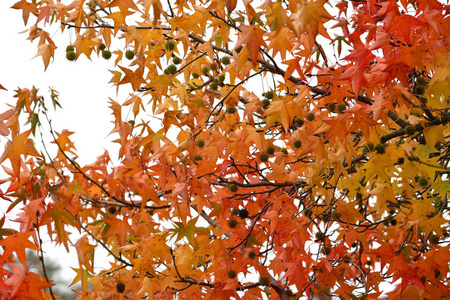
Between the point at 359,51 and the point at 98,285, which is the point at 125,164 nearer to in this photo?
the point at 98,285

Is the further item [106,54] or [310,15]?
[106,54]

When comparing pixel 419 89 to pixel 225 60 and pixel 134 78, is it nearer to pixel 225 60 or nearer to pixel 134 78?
pixel 225 60

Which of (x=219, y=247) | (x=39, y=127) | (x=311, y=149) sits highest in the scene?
(x=39, y=127)

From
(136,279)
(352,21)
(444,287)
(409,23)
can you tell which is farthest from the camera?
(352,21)

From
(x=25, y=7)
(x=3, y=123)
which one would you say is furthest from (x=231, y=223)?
(x=25, y=7)

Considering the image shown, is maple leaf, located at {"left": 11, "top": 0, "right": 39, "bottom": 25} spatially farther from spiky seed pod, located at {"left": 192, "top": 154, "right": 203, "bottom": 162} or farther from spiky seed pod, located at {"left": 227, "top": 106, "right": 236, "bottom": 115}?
spiky seed pod, located at {"left": 227, "top": 106, "right": 236, "bottom": 115}

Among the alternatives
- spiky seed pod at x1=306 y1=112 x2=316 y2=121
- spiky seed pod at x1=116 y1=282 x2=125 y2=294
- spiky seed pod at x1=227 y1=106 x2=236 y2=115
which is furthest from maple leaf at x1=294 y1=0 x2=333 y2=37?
spiky seed pod at x1=116 y1=282 x2=125 y2=294

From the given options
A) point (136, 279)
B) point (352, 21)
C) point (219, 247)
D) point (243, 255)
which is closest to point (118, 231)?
point (136, 279)

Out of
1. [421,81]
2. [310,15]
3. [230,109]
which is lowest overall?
[310,15]

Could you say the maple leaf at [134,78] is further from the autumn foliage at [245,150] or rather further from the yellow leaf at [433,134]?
the yellow leaf at [433,134]

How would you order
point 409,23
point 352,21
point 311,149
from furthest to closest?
point 352,21, point 311,149, point 409,23

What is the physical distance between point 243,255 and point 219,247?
0.68 ft

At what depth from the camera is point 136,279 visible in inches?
113

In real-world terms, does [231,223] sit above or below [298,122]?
below
